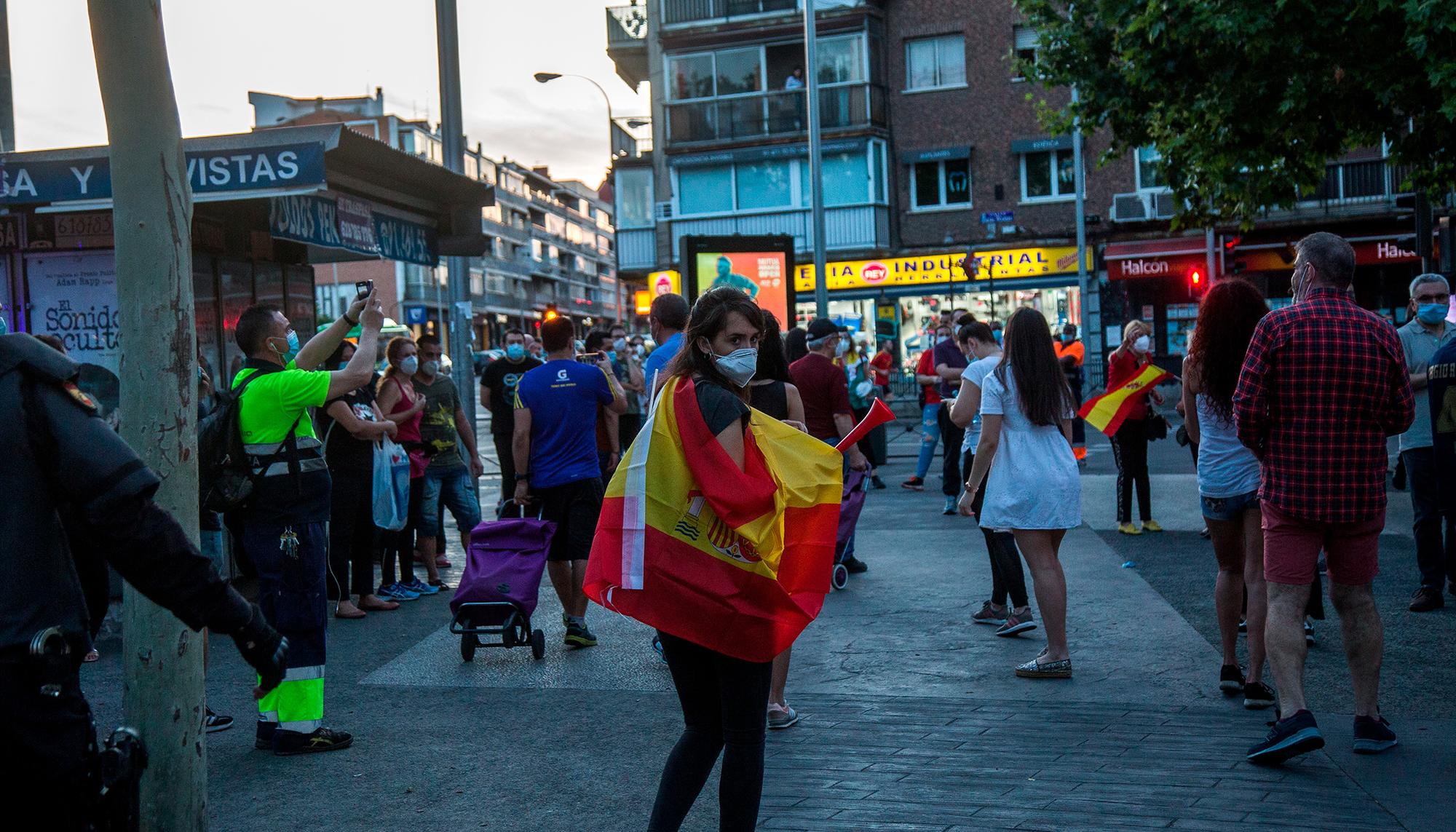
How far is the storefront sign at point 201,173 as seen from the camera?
25.5 ft

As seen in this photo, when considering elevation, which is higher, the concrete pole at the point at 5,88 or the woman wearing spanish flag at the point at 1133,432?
the concrete pole at the point at 5,88

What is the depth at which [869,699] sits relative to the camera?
239 inches

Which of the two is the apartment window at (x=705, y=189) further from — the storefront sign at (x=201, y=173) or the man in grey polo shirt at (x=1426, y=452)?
the storefront sign at (x=201, y=173)

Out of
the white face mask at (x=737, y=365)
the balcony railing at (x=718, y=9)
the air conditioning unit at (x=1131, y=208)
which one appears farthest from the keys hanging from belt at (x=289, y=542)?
the balcony railing at (x=718, y=9)

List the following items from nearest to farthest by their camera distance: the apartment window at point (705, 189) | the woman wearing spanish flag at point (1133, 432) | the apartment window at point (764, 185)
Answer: the woman wearing spanish flag at point (1133, 432)
the apartment window at point (764, 185)
the apartment window at point (705, 189)

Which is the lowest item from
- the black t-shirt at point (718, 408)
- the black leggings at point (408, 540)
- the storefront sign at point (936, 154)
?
the black leggings at point (408, 540)

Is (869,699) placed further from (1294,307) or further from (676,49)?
(676,49)

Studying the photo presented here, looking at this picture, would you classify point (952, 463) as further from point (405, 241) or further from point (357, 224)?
Result: point (357, 224)

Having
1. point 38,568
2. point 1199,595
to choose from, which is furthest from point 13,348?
point 1199,595

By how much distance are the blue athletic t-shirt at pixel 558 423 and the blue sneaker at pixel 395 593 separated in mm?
2372

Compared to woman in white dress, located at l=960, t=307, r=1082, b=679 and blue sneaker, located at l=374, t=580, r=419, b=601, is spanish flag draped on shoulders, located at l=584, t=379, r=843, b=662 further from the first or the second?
blue sneaker, located at l=374, t=580, r=419, b=601

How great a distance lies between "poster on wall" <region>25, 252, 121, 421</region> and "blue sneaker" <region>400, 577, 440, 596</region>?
2481 mm

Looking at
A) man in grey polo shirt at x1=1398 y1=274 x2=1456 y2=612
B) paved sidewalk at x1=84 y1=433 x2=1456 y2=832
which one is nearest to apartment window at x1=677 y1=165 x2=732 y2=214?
man in grey polo shirt at x1=1398 y1=274 x2=1456 y2=612

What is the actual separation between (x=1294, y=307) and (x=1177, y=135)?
35.1ft
